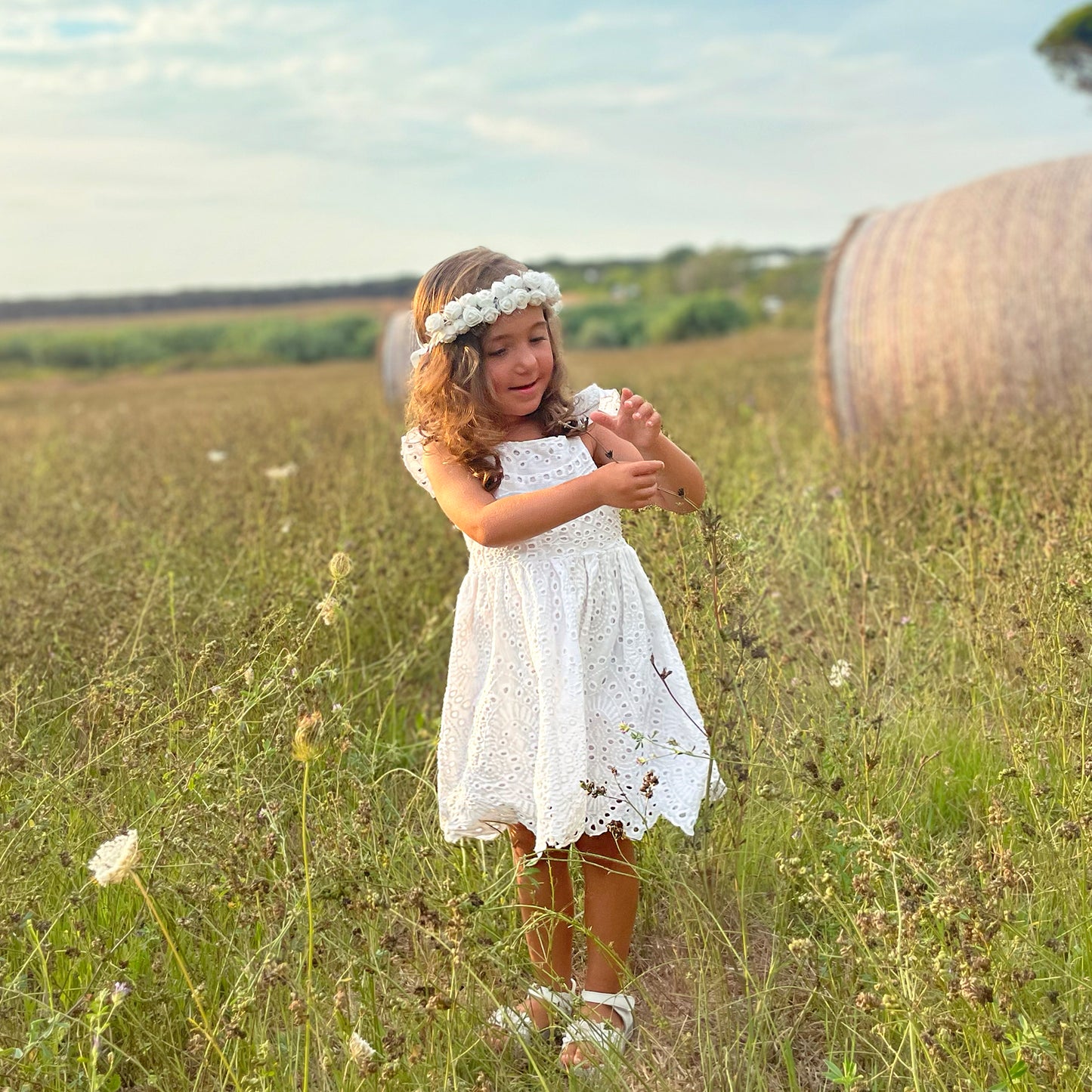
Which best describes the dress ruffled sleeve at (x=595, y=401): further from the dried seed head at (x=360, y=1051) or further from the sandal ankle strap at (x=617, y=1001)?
the dried seed head at (x=360, y=1051)

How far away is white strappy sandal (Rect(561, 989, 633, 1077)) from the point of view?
Answer: 1764 millimetres

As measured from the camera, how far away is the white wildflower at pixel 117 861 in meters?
1.52

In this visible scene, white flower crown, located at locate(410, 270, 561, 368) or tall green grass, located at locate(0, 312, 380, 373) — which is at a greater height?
white flower crown, located at locate(410, 270, 561, 368)

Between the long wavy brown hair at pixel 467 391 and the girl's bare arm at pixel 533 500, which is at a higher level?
the long wavy brown hair at pixel 467 391

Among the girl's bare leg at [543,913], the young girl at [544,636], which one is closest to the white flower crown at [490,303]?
the young girl at [544,636]

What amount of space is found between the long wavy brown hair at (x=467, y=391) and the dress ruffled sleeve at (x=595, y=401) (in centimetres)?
5

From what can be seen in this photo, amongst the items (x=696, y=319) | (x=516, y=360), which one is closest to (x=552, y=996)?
(x=516, y=360)

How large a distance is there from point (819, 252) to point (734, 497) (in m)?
42.1

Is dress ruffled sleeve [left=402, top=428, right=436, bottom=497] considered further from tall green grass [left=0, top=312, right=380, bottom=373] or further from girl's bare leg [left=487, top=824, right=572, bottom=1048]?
tall green grass [left=0, top=312, right=380, bottom=373]

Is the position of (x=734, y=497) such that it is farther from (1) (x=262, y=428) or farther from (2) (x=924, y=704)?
(1) (x=262, y=428)

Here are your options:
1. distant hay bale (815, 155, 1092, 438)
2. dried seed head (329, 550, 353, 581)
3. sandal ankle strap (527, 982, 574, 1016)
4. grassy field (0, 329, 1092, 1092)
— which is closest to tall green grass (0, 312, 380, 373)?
distant hay bale (815, 155, 1092, 438)

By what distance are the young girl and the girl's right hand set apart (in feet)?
0.36

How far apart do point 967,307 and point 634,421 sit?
14.0 feet

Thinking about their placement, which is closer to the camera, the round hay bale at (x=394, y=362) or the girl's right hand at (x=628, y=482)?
the girl's right hand at (x=628, y=482)
